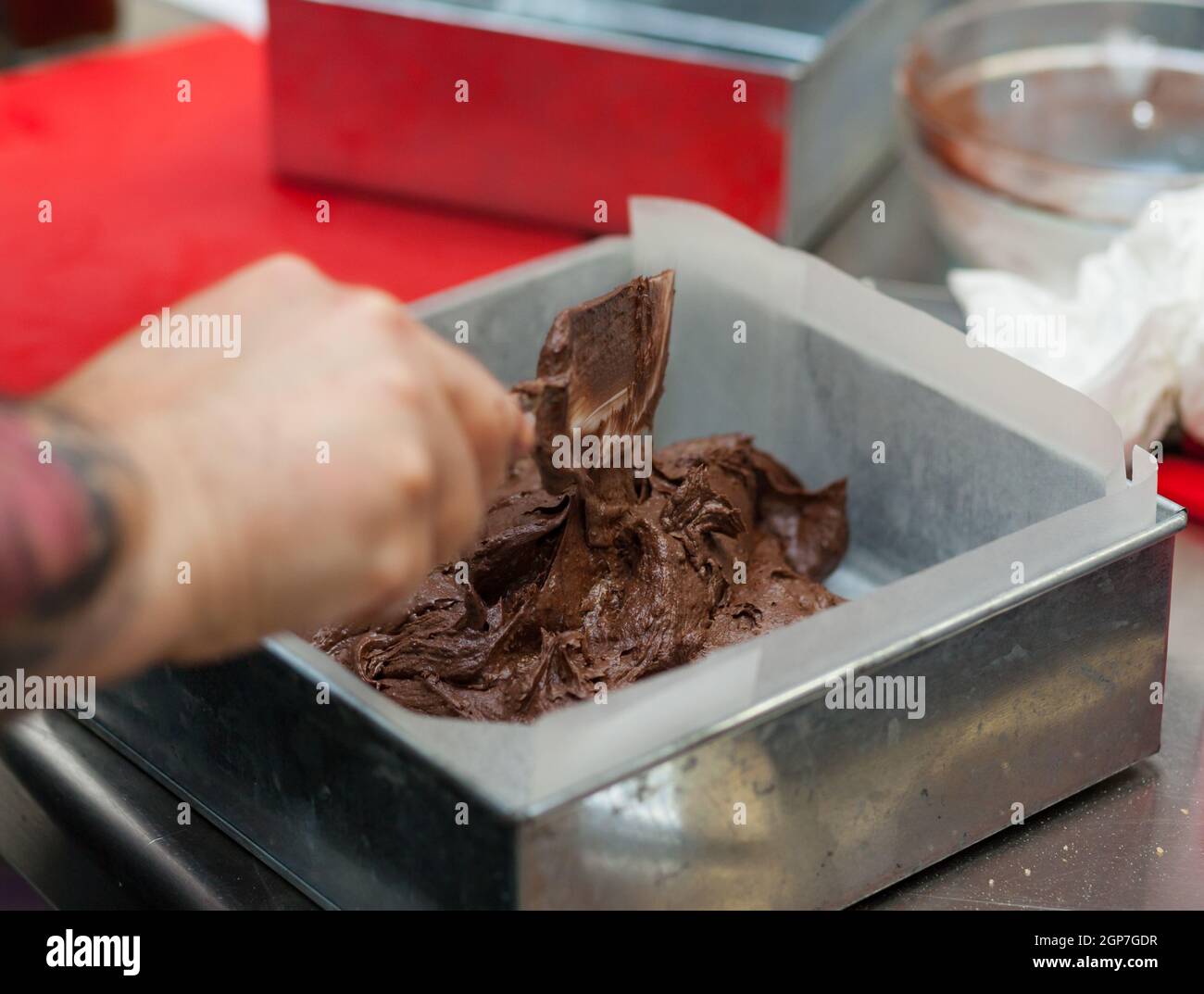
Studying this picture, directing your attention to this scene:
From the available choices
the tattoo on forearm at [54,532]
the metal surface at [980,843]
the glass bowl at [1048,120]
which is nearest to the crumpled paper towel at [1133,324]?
the glass bowl at [1048,120]

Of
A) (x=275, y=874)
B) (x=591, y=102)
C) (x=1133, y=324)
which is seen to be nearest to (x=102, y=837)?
(x=275, y=874)

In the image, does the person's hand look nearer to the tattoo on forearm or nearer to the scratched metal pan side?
the tattoo on forearm

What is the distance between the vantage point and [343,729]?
3.90ft

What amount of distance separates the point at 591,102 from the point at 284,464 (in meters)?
1.71

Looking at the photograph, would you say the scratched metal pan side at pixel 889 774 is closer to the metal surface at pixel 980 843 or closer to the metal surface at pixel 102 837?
the metal surface at pixel 980 843

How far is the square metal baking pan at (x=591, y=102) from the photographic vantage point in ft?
7.96

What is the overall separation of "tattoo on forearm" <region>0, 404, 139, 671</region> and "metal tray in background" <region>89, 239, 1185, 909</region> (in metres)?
0.33

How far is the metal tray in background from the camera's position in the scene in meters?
1.12

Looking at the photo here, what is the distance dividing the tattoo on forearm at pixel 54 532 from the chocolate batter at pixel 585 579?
53cm

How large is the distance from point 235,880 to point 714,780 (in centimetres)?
45

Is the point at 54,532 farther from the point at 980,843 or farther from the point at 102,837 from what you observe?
the point at 980,843

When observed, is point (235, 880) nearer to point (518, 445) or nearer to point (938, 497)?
point (518, 445)

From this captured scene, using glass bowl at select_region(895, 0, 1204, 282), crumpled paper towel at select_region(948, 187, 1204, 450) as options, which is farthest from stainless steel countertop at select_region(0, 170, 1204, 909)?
glass bowl at select_region(895, 0, 1204, 282)
